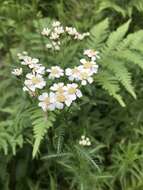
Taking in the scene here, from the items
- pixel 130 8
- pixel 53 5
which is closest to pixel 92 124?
pixel 130 8

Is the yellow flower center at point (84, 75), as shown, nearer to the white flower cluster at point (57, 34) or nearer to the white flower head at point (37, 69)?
the white flower head at point (37, 69)

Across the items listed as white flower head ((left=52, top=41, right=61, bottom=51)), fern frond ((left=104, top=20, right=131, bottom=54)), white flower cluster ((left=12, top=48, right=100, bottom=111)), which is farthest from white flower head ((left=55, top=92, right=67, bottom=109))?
fern frond ((left=104, top=20, right=131, bottom=54))

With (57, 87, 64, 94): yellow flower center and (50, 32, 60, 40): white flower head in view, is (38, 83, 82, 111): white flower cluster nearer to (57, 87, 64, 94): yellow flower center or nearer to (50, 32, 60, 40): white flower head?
(57, 87, 64, 94): yellow flower center

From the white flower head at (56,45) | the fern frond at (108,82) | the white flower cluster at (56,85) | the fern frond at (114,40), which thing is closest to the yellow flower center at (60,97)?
the white flower cluster at (56,85)

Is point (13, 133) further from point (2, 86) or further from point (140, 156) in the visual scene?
point (140, 156)

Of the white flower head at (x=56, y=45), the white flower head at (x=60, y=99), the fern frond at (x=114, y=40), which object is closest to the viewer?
the white flower head at (x=60, y=99)
